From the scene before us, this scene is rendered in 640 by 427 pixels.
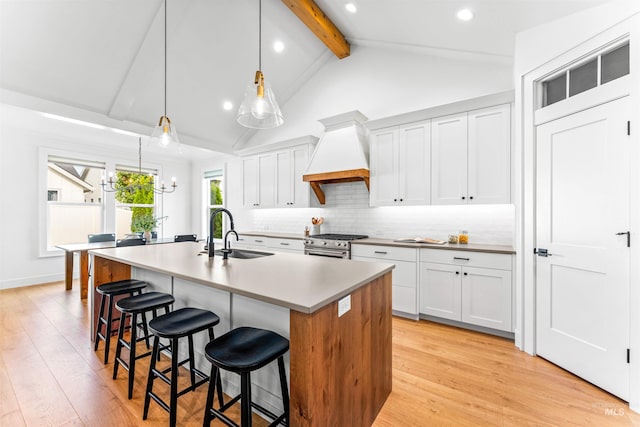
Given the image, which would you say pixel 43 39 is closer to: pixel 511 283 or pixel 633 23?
pixel 633 23

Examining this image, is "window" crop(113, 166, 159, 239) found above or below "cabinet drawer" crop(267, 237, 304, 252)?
above

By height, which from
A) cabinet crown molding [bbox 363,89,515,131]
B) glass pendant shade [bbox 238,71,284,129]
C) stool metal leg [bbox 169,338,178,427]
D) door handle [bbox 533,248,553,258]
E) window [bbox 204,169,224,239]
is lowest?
stool metal leg [bbox 169,338,178,427]

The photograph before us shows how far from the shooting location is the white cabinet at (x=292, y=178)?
4.53m

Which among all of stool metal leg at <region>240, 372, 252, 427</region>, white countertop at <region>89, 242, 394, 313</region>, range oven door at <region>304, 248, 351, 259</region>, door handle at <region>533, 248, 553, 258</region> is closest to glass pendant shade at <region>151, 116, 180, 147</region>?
white countertop at <region>89, 242, 394, 313</region>

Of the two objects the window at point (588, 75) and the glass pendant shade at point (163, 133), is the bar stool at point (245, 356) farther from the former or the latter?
the window at point (588, 75)

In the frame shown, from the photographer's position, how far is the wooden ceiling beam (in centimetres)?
340

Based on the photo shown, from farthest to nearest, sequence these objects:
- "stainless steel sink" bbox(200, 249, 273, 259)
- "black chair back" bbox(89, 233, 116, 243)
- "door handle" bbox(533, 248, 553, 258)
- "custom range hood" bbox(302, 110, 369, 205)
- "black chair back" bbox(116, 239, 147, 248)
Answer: "black chair back" bbox(89, 233, 116, 243) < "black chair back" bbox(116, 239, 147, 248) < "custom range hood" bbox(302, 110, 369, 205) < "stainless steel sink" bbox(200, 249, 273, 259) < "door handle" bbox(533, 248, 553, 258)

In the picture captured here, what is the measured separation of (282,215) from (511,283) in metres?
3.66

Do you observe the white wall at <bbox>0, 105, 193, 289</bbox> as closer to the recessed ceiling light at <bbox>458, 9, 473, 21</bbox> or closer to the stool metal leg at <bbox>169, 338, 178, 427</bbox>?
the stool metal leg at <bbox>169, 338, 178, 427</bbox>

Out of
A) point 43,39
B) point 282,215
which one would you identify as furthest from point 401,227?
point 43,39

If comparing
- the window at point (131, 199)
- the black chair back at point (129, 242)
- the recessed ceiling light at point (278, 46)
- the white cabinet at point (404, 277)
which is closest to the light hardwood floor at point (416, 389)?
the white cabinet at point (404, 277)

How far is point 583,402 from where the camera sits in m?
1.86

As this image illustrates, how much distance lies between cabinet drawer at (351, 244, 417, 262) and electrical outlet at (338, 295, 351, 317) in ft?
6.49

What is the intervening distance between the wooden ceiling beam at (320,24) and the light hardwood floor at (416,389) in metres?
3.90
